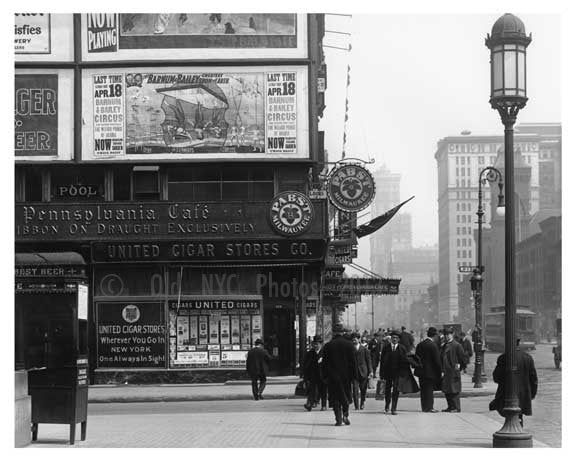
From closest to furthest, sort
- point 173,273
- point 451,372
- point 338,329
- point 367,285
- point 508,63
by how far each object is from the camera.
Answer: point 508,63 < point 338,329 < point 451,372 < point 173,273 < point 367,285

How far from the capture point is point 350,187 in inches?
1535

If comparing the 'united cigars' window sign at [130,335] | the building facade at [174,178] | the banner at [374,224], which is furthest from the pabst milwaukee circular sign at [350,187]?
the 'united cigars' window sign at [130,335]

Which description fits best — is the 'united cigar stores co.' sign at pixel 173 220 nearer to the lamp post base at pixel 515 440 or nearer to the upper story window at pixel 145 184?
the upper story window at pixel 145 184

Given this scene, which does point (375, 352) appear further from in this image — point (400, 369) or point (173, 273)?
point (400, 369)

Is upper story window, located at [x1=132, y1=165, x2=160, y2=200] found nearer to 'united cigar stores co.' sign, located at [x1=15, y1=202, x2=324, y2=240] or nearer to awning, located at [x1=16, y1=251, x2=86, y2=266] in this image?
'united cigar stores co.' sign, located at [x1=15, y1=202, x2=324, y2=240]

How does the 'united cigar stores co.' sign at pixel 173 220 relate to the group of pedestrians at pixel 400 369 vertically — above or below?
above

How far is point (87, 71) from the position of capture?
37.9 metres

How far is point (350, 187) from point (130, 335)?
9.32 m

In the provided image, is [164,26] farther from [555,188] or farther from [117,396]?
[555,188]

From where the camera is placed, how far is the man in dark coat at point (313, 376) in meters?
26.3

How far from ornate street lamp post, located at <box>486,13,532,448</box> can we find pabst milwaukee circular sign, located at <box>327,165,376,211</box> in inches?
840

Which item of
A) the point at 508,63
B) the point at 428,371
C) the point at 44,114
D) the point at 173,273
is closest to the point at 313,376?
the point at 428,371

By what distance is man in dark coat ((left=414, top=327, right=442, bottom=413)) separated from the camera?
25.8 metres

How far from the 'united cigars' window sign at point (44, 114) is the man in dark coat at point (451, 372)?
56.0ft
